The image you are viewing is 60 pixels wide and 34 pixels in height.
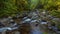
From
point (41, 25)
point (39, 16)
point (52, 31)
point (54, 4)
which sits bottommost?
point (52, 31)

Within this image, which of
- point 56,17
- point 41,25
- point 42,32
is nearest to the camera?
point 42,32

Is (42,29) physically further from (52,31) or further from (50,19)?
(50,19)

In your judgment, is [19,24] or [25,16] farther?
[25,16]

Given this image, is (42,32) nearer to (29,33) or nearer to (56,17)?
(29,33)

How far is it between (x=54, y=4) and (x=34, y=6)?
1.26 feet

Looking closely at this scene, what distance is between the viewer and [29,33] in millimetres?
2066

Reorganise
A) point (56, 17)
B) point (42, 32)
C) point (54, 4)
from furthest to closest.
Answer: point (54, 4), point (56, 17), point (42, 32)

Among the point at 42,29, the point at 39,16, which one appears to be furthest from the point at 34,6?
the point at 42,29

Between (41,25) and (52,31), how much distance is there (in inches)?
10.0

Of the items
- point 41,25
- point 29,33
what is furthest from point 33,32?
point 41,25

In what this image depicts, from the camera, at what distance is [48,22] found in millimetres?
2318

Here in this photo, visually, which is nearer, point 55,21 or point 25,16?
point 55,21

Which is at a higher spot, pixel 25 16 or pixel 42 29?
pixel 25 16

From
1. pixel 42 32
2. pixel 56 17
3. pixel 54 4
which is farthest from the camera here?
pixel 54 4
